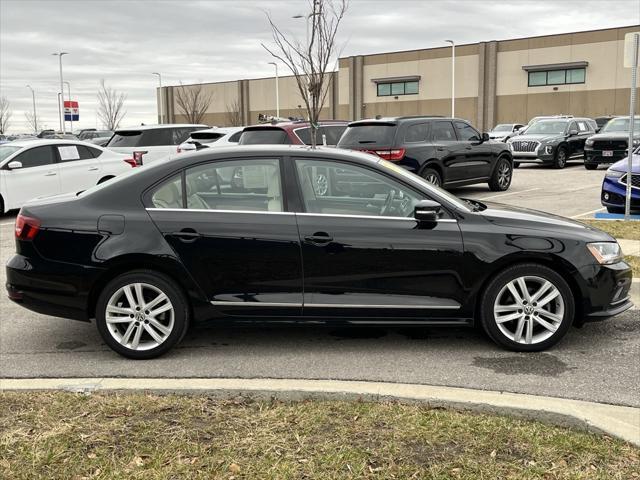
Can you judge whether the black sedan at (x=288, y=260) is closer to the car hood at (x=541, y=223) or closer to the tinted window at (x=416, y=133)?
the car hood at (x=541, y=223)

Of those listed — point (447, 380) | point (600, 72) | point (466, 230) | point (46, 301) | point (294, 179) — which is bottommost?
point (447, 380)

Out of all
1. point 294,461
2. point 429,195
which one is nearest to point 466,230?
point 429,195

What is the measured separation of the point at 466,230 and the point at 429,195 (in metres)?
0.36

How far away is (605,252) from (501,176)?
11.3 m

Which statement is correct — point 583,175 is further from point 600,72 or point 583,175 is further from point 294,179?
point 600,72

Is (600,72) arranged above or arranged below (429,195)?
above

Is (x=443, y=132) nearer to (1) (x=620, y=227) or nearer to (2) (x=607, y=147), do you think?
(1) (x=620, y=227)

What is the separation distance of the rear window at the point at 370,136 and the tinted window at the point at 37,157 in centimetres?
575

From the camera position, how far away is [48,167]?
13.5 meters

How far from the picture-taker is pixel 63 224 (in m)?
4.80

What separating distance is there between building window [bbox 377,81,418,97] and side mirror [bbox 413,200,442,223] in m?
55.6

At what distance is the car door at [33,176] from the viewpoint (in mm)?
13094

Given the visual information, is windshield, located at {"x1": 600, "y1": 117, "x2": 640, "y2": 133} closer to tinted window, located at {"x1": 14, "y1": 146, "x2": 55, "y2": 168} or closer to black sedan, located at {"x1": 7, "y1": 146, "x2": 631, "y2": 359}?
tinted window, located at {"x1": 14, "y1": 146, "x2": 55, "y2": 168}

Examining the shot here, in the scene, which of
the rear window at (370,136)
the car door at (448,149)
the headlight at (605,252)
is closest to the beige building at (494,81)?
the car door at (448,149)
